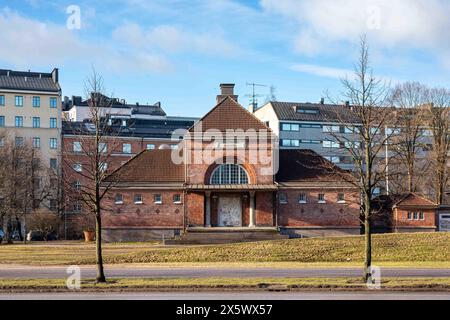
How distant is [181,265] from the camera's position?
3616 centimetres

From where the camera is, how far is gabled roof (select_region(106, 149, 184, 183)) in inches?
2394

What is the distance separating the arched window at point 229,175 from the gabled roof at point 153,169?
3.31 m

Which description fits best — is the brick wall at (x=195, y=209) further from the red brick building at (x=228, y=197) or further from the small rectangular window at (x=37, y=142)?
the small rectangular window at (x=37, y=142)

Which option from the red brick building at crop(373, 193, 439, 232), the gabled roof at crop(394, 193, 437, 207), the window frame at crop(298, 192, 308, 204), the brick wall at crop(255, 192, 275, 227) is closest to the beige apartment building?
the brick wall at crop(255, 192, 275, 227)

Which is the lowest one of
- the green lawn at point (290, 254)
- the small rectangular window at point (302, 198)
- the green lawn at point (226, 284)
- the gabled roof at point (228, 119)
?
the green lawn at point (290, 254)

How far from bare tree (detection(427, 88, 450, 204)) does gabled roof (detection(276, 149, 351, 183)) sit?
14.7 meters

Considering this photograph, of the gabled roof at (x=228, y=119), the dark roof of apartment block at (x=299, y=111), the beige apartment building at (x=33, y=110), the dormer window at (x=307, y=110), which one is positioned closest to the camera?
the gabled roof at (x=228, y=119)

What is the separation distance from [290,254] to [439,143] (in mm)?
36799

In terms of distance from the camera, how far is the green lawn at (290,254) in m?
38.6

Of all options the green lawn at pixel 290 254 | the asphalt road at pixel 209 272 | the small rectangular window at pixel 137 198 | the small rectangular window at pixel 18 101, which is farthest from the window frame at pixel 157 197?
the small rectangular window at pixel 18 101

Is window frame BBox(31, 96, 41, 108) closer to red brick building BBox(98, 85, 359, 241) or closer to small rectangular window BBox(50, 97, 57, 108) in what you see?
A: small rectangular window BBox(50, 97, 57, 108)
